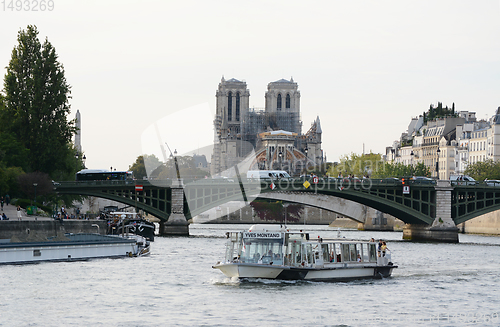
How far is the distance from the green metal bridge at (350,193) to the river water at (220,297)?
1102 inches

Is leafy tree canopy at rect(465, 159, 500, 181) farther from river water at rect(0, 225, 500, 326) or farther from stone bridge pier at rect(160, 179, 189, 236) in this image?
river water at rect(0, 225, 500, 326)

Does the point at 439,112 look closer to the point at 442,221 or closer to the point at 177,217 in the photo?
the point at 442,221

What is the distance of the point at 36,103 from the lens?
236 feet

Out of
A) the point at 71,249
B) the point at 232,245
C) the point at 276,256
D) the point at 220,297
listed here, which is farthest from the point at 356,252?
the point at 71,249

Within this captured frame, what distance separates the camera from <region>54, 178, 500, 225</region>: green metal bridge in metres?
75.1

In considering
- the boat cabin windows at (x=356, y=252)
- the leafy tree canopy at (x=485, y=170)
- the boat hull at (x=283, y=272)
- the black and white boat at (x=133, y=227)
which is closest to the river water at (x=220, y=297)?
the boat hull at (x=283, y=272)

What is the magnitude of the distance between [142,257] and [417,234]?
3571cm

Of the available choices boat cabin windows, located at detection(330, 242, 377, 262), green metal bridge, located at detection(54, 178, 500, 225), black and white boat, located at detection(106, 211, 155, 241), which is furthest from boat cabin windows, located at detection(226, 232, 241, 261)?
green metal bridge, located at detection(54, 178, 500, 225)

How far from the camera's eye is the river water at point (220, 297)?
28250 millimetres

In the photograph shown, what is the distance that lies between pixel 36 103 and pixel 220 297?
43534 millimetres

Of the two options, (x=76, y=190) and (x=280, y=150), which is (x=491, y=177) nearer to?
(x=76, y=190)

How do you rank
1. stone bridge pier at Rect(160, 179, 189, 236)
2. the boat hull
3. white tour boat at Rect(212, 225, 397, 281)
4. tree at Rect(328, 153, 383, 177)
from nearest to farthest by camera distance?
the boat hull → white tour boat at Rect(212, 225, 397, 281) → stone bridge pier at Rect(160, 179, 189, 236) → tree at Rect(328, 153, 383, 177)

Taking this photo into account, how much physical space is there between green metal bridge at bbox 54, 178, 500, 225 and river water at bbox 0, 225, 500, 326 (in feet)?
91.8

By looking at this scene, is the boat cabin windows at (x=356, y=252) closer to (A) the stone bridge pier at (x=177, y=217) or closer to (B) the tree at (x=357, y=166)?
(A) the stone bridge pier at (x=177, y=217)
